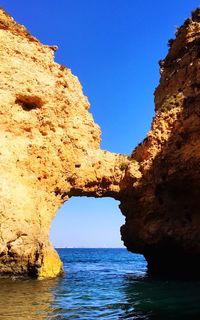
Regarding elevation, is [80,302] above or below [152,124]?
below

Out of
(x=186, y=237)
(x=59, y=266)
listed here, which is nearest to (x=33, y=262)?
(x=59, y=266)

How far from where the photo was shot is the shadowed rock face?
2095 centimetres

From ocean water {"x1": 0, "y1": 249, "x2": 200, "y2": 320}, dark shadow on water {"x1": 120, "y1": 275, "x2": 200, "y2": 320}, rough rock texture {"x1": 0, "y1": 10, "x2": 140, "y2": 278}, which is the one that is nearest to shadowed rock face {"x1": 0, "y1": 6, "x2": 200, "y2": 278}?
rough rock texture {"x1": 0, "y1": 10, "x2": 140, "y2": 278}

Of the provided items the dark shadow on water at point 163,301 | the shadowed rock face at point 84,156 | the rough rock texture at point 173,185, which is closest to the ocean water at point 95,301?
the dark shadow on water at point 163,301

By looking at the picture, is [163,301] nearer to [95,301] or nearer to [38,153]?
[95,301]

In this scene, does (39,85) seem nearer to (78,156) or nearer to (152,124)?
(78,156)

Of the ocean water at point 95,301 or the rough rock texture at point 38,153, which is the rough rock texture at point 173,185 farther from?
the ocean water at point 95,301

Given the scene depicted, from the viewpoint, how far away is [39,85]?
2288 centimetres

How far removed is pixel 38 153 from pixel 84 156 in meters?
3.33

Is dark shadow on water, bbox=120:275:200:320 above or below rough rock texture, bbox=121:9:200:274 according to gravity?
below

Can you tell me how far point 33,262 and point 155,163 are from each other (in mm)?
9488

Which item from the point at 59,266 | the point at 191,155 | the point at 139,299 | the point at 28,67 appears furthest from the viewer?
the point at 28,67

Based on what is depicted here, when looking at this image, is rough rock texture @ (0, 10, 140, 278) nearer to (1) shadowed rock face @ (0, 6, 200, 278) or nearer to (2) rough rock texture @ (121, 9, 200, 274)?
(1) shadowed rock face @ (0, 6, 200, 278)

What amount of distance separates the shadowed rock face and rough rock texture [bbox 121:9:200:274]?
0.19 ft
